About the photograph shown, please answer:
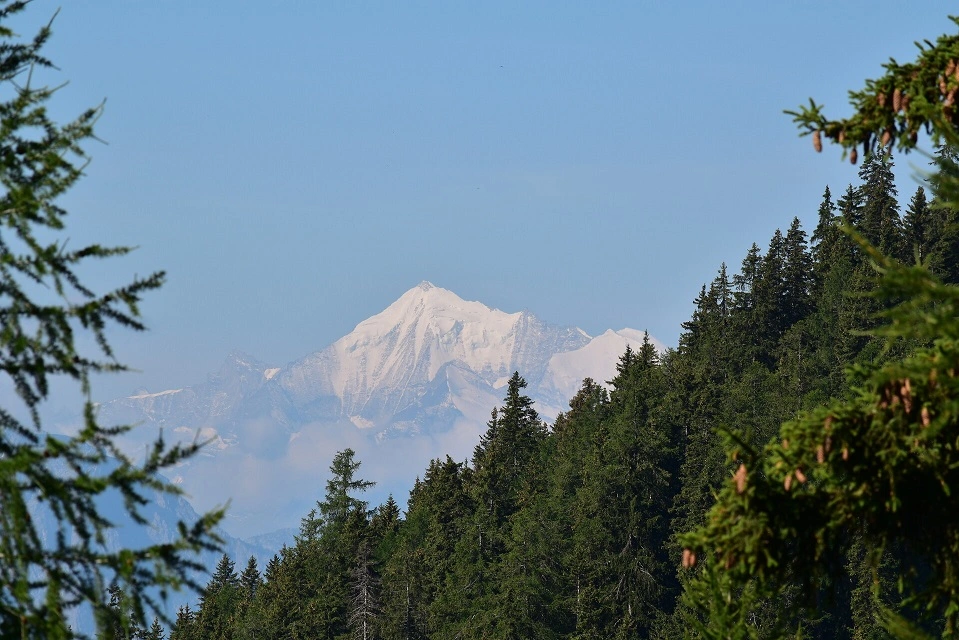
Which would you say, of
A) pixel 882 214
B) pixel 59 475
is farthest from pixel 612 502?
pixel 59 475

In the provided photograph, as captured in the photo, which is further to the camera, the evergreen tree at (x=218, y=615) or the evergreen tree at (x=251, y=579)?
the evergreen tree at (x=251, y=579)

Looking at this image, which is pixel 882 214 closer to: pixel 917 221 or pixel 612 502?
pixel 917 221

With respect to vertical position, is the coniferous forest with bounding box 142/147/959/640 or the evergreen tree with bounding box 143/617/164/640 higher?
the coniferous forest with bounding box 142/147/959/640

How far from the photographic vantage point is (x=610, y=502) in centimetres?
9538

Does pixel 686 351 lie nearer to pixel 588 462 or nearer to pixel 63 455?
pixel 588 462

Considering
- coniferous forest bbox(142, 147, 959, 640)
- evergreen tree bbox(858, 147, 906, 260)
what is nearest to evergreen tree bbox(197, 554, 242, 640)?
coniferous forest bbox(142, 147, 959, 640)

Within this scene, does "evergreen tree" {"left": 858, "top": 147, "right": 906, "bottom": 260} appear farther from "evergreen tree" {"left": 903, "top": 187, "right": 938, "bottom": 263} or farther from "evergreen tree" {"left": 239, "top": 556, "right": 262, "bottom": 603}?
"evergreen tree" {"left": 239, "top": 556, "right": 262, "bottom": 603}

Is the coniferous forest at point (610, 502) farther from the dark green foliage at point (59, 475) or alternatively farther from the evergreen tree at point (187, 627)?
the dark green foliage at point (59, 475)

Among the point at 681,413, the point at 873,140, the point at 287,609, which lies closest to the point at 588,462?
the point at 681,413

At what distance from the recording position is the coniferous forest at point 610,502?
86.2 meters

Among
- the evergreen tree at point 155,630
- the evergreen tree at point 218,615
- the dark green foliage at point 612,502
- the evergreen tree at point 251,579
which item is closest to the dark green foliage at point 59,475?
the evergreen tree at point 155,630

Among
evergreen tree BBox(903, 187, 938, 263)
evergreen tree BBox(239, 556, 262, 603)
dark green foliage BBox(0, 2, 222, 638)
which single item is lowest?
dark green foliage BBox(0, 2, 222, 638)

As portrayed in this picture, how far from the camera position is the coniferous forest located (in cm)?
8619

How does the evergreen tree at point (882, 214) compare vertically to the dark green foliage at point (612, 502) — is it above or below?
above
